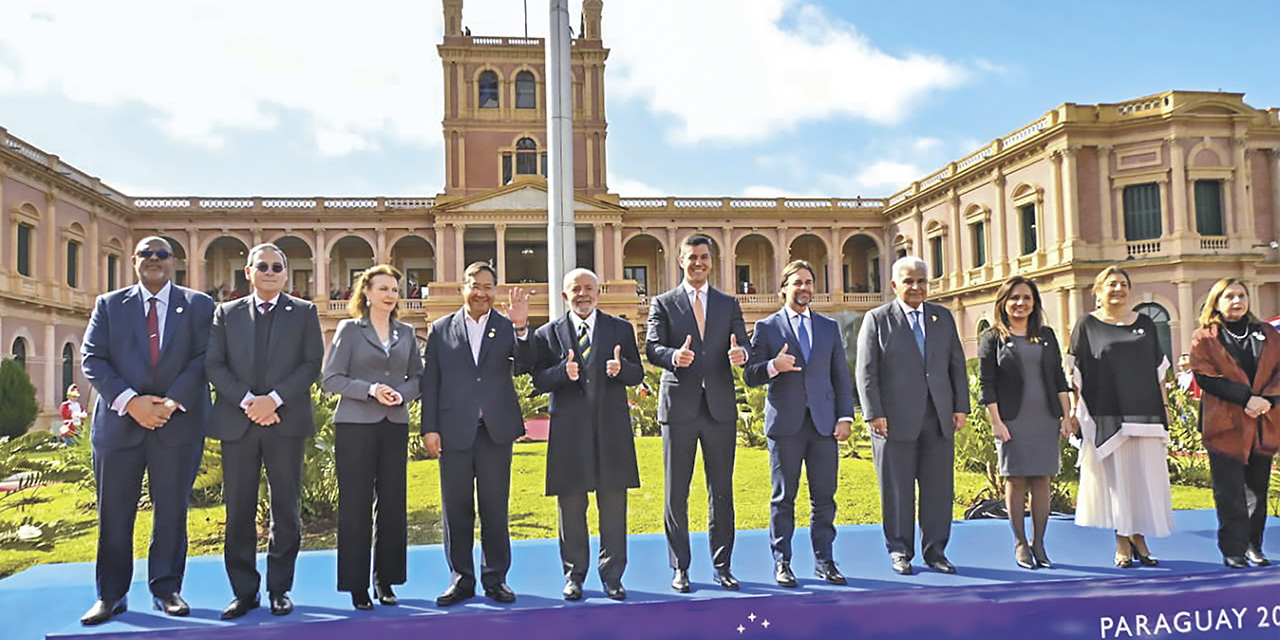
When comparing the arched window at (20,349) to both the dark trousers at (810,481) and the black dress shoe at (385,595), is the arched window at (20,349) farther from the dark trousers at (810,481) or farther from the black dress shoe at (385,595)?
the dark trousers at (810,481)

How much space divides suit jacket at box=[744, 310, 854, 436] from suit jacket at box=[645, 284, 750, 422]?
0.46 feet

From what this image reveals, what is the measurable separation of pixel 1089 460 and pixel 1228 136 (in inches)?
959

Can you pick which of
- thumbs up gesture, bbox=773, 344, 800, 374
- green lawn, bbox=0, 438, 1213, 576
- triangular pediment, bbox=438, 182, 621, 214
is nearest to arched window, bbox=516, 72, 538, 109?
Answer: triangular pediment, bbox=438, 182, 621, 214

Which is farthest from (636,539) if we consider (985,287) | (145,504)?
(985,287)

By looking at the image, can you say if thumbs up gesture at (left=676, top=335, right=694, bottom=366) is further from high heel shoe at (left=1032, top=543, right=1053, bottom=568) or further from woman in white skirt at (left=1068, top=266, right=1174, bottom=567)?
woman in white skirt at (left=1068, top=266, right=1174, bottom=567)

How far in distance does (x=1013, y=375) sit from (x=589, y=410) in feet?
8.05

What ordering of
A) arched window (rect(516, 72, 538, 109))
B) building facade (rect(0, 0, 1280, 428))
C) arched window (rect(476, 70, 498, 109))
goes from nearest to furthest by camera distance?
building facade (rect(0, 0, 1280, 428)), arched window (rect(476, 70, 498, 109)), arched window (rect(516, 72, 538, 109))

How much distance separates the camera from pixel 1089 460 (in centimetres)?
514

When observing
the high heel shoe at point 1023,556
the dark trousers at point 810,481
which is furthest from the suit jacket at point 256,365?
the high heel shoe at point 1023,556

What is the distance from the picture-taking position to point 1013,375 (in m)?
4.93

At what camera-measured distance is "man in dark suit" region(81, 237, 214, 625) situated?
13.4 feet

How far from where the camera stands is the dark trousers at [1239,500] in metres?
4.84

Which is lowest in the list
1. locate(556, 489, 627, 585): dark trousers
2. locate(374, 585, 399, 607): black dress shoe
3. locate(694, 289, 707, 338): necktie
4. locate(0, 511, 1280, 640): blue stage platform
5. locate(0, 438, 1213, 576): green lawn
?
locate(0, 438, 1213, 576): green lawn

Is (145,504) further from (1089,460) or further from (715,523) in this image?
(1089,460)
